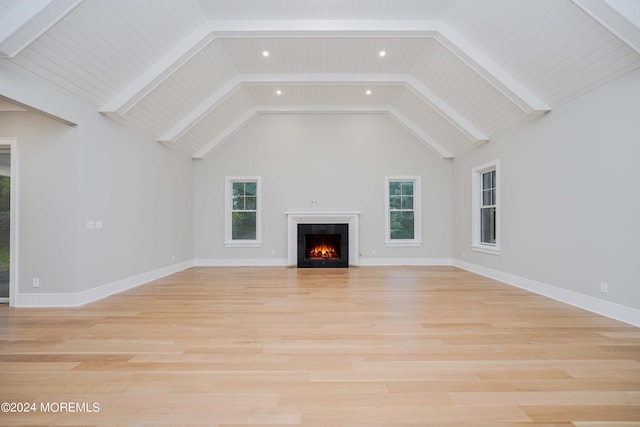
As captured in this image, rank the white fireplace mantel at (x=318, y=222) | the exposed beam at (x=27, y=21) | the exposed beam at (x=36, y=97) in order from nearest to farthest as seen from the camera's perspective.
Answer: the exposed beam at (x=27, y=21)
the exposed beam at (x=36, y=97)
the white fireplace mantel at (x=318, y=222)

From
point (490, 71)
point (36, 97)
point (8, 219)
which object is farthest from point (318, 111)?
point (8, 219)

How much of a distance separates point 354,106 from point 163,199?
4626 millimetres

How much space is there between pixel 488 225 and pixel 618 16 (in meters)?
4.00

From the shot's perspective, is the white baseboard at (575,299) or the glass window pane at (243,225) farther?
the glass window pane at (243,225)

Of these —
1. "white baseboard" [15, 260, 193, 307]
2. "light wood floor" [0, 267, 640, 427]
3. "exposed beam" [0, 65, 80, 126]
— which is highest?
"exposed beam" [0, 65, 80, 126]

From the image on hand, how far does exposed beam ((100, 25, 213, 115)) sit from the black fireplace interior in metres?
4.13

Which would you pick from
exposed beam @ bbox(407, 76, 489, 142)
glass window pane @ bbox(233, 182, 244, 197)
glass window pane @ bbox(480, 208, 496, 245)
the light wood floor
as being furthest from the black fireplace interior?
exposed beam @ bbox(407, 76, 489, 142)

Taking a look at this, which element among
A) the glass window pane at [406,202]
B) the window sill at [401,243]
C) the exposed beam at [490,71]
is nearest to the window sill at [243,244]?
the window sill at [401,243]

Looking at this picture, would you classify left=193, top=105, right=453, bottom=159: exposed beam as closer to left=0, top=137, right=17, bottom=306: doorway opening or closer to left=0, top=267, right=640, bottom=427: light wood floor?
left=0, top=137, right=17, bottom=306: doorway opening

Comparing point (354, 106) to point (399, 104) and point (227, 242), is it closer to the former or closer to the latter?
point (399, 104)

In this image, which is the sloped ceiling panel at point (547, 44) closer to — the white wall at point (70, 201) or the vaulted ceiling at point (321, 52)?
the vaulted ceiling at point (321, 52)

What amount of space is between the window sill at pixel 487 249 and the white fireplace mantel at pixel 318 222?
8.34 feet

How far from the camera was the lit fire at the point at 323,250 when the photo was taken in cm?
730

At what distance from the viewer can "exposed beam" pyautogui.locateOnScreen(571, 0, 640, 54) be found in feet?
8.52
